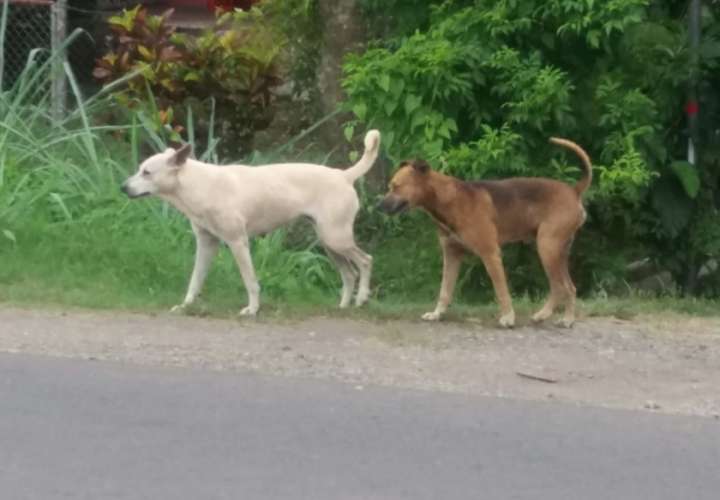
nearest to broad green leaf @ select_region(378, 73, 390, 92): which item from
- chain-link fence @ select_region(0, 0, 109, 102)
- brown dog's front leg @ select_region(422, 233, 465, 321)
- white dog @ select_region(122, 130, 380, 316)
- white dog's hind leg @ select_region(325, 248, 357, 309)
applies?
white dog @ select_region(122, 130, 380, 316)

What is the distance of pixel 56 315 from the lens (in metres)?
10.0

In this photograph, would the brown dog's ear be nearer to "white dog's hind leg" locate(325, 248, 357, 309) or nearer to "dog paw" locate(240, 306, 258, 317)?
"white dog's hind leg" locate(325, 248, 357, 309)

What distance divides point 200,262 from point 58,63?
389 cm

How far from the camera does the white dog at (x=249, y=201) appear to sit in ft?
33.2

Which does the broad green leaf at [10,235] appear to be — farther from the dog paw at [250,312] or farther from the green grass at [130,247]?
the dog paw at [250,312]

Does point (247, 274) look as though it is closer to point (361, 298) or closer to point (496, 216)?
point (361, 298)

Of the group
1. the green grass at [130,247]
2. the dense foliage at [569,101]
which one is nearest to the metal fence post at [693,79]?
the dense foliage at [569,101]

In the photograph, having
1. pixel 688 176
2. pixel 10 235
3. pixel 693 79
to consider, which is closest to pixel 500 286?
pixel 688 176

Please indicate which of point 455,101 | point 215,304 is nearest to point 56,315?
point 215,304

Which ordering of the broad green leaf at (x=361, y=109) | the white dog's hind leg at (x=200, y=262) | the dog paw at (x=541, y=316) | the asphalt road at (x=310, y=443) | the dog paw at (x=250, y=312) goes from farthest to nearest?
the broad green leaf at (x=361, y=109) → the white dog's hind leg at (x=200, y=262) → the dog paw at (x=541, y=316) → the dog paw at (x=250, y=312) → the asphalt road at (x=310, y=443)

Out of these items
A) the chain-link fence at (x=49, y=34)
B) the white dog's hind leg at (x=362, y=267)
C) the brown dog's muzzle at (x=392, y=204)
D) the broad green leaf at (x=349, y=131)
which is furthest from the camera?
the chain-link fence at (x=49, y=34)

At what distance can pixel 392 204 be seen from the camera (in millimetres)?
9852

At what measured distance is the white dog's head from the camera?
1009 centimetres

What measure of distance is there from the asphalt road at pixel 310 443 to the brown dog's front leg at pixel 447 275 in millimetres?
1891
